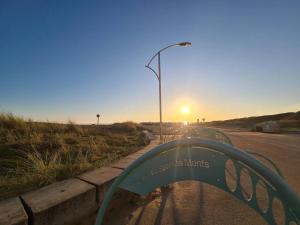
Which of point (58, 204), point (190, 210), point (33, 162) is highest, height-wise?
point (33, 162)

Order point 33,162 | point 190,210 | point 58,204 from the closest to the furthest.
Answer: point 58,204, point 190,210, point 33,162

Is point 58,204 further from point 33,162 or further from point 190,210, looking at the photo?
point 33,162

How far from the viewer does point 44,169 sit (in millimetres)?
4332

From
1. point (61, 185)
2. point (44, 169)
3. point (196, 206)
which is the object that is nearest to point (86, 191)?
point (61, 185)

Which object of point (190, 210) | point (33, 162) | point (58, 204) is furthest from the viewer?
point (33, 162)

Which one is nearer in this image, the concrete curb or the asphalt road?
the concrete curb

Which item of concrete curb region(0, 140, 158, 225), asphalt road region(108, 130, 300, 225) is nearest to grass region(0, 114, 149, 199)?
concrete curb region(0, 140, 158, 225)

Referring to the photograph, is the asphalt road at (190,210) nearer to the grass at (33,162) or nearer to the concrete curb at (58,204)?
the concrete curb at (58,204)

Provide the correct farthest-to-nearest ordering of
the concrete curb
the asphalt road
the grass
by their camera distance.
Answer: the grass, the asphalt road, the concrete curb

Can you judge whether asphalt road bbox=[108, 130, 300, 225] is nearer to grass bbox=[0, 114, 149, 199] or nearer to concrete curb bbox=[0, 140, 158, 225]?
concrete curb bbox=[0, 140, 158, 225]

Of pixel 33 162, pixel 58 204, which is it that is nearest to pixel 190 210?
pixel 58 204

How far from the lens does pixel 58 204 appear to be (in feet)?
9.49

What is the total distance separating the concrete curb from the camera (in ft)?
8.51

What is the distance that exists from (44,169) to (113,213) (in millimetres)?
1637
